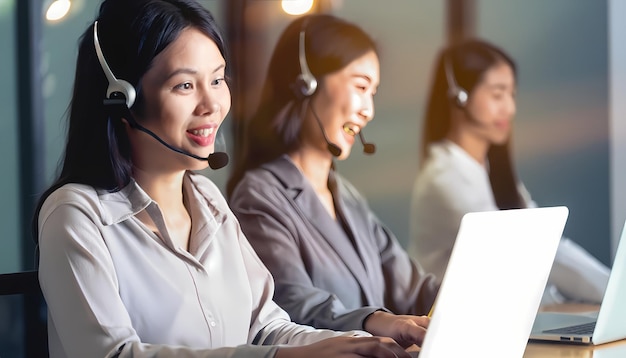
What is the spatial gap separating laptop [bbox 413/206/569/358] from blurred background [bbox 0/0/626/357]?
0.72 meters

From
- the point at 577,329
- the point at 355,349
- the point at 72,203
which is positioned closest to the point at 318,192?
the point at 577,329

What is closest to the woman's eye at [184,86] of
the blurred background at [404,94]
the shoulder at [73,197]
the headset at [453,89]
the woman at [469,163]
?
the blurred background at [404,94]

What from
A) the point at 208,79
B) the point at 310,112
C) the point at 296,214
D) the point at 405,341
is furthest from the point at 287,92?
the point at 405,341

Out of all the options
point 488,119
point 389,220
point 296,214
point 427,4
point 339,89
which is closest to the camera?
point 296,214

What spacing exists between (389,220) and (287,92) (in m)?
0.57

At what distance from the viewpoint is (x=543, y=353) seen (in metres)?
1.81

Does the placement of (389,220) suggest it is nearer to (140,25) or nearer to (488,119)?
(488,119)

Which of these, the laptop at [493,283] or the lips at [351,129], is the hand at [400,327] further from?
the lips at [351,129]

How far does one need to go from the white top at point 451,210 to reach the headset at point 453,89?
0.50 feet

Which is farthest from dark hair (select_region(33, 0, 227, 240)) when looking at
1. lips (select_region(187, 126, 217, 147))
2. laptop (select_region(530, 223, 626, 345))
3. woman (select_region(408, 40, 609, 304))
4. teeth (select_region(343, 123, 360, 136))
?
woman (select_region(408, 40, 609, 304))

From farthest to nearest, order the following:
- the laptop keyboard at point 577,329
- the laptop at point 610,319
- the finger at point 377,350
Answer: the laptop keyboard at point 577,329
the laptop at point 610,319
the finger at point 377,350

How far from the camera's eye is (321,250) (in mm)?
2398

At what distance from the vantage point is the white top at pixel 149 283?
1520mm

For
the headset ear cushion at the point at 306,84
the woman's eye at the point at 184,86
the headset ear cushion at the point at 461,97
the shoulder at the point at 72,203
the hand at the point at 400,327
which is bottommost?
the hand at the point at 400,327
